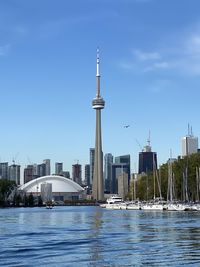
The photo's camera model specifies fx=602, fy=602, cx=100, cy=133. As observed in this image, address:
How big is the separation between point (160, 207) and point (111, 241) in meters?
113

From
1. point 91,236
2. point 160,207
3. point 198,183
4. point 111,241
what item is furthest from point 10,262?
point 198,183

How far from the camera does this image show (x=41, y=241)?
5666 cm

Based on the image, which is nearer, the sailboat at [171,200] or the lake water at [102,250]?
the lake water at [102,250]

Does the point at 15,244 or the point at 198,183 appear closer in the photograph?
the point at 15,244

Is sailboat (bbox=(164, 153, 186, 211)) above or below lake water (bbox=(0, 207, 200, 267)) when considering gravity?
above

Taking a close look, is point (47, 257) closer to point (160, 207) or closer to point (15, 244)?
point (15, 244)

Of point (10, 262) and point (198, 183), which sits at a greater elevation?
point (198, 183)

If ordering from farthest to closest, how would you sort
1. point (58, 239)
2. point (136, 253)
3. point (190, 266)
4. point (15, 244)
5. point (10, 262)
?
1. point (58, 239)
2. point (15, 244)
3. point (136, 253)
4. point (10, 262)
5. point (190, 266)

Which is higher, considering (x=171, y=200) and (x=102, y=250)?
(x=171, y=200)

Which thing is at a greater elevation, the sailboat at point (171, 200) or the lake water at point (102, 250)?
the sailboat at point (171, 200)

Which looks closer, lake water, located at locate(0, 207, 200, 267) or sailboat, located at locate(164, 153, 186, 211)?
lake water, located at locate(0, 207, 200, 267)

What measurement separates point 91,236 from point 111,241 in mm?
7174

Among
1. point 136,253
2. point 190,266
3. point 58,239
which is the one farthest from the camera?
point 58,239

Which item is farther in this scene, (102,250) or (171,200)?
(171,200)
